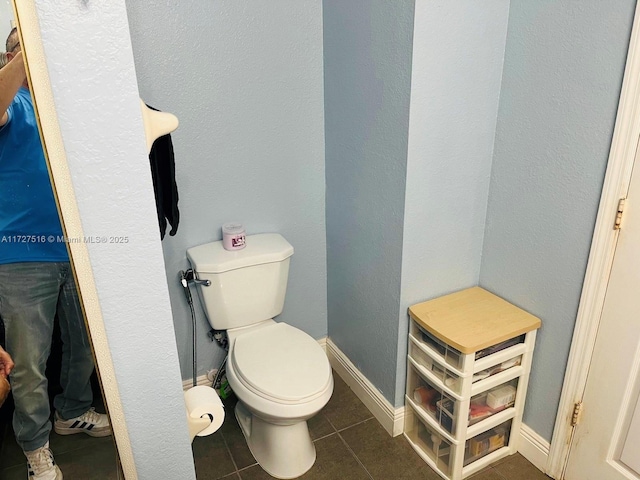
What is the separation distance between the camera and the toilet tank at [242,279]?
176 centimetres

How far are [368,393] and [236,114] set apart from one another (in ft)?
4.32

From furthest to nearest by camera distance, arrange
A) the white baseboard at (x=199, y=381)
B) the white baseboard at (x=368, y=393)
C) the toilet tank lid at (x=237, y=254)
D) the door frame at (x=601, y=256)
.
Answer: the white baseboard at (x=199, y=381) → the white baseboard at (x=368, y=393) → the toilet tank lid at (x=237, y=254) → the door frame at (x=601, y=256)

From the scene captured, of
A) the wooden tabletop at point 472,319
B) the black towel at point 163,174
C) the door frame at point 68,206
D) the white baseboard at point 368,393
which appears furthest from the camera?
the white baseboard at point 368,393

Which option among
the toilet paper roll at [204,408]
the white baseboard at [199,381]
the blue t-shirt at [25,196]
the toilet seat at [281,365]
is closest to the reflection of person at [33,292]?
the blue t-shirt at [25,196]

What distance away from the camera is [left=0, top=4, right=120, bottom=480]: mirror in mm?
667

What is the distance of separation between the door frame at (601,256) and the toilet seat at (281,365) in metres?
0.83

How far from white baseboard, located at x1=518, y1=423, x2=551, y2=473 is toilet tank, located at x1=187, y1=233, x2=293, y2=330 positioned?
1097 mm

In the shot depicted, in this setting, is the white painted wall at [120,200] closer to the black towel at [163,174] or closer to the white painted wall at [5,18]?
the white painted wall at [5,18]

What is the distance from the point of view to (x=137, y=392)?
0.75 metres

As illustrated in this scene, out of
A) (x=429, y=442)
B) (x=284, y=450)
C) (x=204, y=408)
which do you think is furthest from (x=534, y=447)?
(x=204, y=408)

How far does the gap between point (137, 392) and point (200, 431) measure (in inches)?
8.2

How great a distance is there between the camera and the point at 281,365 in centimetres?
166

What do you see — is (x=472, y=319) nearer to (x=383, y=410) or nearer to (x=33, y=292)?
(x=383, y=410)

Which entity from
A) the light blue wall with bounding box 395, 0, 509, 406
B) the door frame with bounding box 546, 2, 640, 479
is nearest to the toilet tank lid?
the light blue wall with bounding box 395, 0, 509, 406
